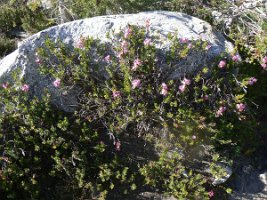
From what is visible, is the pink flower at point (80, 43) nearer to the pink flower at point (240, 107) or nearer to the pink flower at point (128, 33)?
the pink flower at point (128, 33)

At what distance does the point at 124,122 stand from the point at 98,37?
4.26 feet

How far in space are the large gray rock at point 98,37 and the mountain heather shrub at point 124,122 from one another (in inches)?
4.6

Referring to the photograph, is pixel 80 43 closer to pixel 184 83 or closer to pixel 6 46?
pixel 184 83

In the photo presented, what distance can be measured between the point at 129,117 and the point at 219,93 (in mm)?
1359

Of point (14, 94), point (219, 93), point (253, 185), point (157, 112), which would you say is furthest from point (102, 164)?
point (253, 185)

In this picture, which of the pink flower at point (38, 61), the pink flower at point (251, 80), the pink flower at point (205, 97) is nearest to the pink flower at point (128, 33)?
the pink flower at point (38, 61)

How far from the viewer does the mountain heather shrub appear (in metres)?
5.01

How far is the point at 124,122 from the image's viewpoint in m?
5.22

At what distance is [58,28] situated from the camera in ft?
17.8

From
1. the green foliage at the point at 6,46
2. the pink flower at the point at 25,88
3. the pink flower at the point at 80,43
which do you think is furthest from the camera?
the green foliage at the point at 6,46

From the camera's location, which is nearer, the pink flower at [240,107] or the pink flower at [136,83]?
the pink flower at [136,83]

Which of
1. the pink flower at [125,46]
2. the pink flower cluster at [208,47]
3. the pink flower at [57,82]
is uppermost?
the pink flower at [125,46]

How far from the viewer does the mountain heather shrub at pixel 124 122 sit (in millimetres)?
5008

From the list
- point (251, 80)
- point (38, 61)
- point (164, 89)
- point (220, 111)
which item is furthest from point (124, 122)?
point (251, 80)
